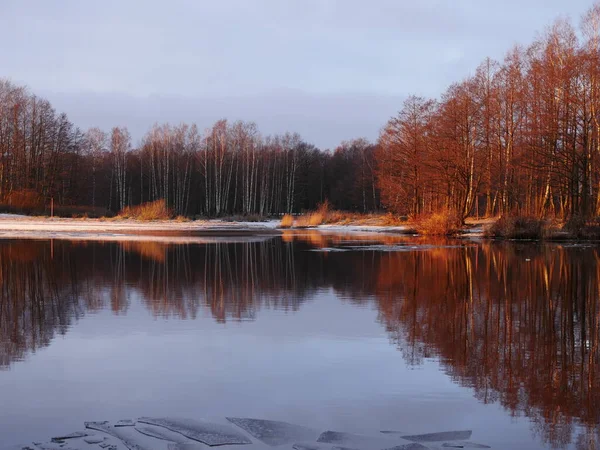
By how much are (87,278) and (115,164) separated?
68.1 meters

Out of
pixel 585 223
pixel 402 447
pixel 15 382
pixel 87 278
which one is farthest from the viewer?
pixel 585 223

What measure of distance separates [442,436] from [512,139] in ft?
137

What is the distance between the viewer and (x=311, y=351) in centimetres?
783

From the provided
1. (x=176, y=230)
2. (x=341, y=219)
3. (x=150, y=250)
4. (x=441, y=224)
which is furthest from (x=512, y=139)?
(x=150, y=250)

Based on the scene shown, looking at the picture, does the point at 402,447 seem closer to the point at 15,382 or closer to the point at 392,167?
the point at 15,382

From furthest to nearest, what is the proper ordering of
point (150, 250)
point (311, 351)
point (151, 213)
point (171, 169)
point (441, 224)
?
point (171, 169) → point (151, 213) → point (441, 224) → point (150, 250) → point (311, 351)

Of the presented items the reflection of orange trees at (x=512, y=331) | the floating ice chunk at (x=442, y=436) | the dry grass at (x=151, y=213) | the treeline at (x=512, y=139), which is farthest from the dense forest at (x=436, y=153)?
the floating ice chunk at (x=442, y=436)

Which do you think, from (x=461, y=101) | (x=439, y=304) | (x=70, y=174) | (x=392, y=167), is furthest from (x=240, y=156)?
(x=439, y=304)

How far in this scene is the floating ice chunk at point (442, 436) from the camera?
15.9 feet

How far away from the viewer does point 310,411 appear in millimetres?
5484

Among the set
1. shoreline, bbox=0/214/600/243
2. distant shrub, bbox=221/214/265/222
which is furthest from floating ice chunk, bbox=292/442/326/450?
distant shrub, bbox=221/214/265/222

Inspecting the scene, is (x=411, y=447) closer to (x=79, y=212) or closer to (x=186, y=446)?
(x=186, y=446)

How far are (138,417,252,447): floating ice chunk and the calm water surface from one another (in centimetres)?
24

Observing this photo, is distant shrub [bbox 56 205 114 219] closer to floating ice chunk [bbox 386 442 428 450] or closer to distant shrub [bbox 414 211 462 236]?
distant shrub [bbox 414 211 462 236]
